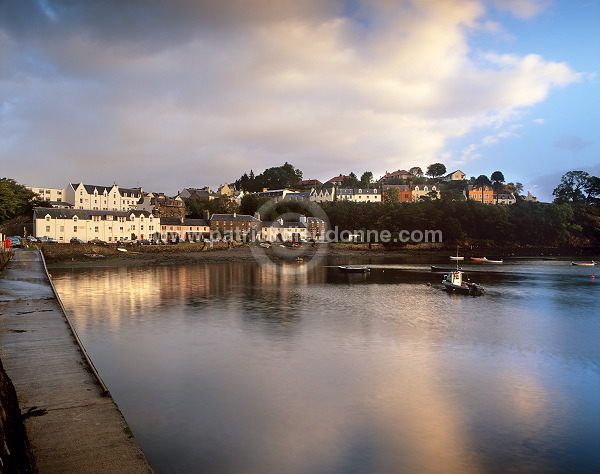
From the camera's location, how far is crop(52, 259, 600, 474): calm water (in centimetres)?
1188

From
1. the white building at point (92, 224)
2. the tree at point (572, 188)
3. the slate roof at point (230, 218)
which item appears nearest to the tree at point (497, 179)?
the tree at point (572, 188)

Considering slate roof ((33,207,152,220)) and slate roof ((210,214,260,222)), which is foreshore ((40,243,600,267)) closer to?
slate roof ((210,214,260,222))

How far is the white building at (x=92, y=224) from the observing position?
76438 millimetres

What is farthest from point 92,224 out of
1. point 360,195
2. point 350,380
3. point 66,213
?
point 360,195

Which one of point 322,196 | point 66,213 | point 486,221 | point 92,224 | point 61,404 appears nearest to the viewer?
point 61,404

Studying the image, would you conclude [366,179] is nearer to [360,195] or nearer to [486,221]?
[360,195]

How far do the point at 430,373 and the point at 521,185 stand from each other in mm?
194685

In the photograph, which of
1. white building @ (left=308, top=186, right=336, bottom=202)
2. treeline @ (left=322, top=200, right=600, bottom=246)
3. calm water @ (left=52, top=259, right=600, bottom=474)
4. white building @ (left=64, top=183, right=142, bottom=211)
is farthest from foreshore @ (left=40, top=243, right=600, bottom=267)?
white building @ (left=308, top=186, right=336, bottom=202)

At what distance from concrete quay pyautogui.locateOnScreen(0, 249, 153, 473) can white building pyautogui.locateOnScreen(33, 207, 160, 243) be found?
67925 mm

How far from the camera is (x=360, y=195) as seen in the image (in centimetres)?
13612

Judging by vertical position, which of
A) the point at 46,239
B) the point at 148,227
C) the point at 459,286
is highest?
the point at 148,227

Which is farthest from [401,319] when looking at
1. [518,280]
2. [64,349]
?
[518,280]

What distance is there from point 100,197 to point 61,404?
10222cm

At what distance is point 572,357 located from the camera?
70.3ft
